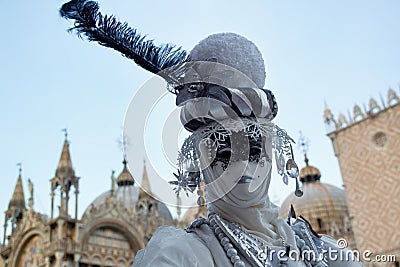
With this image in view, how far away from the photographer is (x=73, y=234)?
13.0m

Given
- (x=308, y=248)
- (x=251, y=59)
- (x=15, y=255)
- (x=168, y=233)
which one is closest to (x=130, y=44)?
(x=251, y=59)

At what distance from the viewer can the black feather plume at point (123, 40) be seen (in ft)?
4.57

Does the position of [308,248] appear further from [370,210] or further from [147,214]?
[147,214]

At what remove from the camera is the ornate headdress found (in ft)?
4.49

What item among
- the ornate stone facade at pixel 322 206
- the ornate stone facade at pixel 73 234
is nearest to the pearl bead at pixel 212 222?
the ornate stone facade at pixel 73 234

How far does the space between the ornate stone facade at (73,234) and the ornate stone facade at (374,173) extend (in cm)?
647

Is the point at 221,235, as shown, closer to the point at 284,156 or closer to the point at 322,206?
the point at 284,156

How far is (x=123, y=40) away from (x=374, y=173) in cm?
1333

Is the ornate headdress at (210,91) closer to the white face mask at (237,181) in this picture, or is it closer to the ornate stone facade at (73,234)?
the white face mask at (237,181)

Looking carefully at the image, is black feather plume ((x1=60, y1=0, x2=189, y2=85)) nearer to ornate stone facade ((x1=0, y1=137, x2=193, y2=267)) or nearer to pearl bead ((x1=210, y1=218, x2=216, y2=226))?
pearl bead ((x1=210, y1=218, x2=216, y2=226))

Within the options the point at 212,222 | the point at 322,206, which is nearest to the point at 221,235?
the point at 212,222

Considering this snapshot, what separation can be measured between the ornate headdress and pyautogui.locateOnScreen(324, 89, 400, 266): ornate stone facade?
1269 centimetres

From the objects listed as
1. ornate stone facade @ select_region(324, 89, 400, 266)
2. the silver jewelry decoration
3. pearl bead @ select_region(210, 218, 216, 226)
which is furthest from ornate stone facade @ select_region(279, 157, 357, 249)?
pearl bead @ select_region(210, 218, 216, 226)

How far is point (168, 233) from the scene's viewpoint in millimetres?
1230
